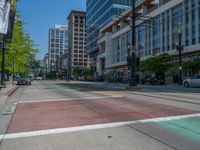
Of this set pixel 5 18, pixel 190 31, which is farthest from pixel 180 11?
pixel 5 18

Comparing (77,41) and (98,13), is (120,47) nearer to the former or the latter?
(98,13)

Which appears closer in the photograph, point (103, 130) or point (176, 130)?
point (176, 130)

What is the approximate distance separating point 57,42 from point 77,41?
47.0 meters

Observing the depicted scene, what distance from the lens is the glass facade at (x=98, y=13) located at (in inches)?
4248

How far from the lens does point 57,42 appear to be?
193125 mm

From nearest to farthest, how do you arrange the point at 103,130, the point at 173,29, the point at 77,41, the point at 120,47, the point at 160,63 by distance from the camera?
the point at 103,130, the point at 160,63, the point at 173,29, the point at 120,47, the point at 77,41

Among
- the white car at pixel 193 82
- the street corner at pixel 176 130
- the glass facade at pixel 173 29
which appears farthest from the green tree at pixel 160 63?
the street corner at pixel 176 130

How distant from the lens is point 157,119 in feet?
34.7

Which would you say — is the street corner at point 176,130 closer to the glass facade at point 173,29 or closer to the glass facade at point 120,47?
the glass facade at point 173,29

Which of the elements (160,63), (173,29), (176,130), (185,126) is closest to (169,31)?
(173,29)

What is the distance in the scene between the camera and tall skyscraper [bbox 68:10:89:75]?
445ft

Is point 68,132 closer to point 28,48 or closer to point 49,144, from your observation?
point 49,144

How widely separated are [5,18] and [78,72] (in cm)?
14068

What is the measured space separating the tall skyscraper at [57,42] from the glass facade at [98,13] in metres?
36.9
